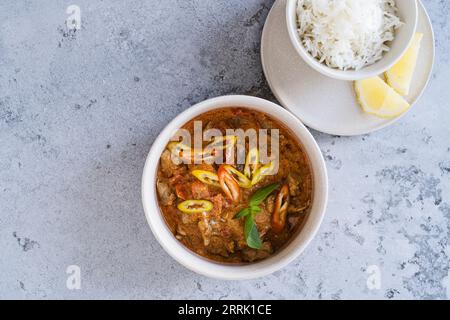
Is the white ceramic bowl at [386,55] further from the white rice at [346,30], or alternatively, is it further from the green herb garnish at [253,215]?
the green herb garnish at [253,215]

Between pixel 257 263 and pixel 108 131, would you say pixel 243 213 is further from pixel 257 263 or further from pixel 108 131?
pixel 108 131

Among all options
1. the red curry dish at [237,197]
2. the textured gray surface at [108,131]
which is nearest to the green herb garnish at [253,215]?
the red curry dish at [237,197]

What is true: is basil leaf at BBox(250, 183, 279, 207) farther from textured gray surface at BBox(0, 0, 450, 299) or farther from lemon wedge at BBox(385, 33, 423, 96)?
lemon wedge at BBox(385, 33, 423, 96)

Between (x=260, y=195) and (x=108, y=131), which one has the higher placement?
(x=108, y=131)

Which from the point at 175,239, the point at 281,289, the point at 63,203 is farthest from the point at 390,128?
the point at 63,203

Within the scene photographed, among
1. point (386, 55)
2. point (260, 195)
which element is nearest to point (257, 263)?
point (260, 195)
